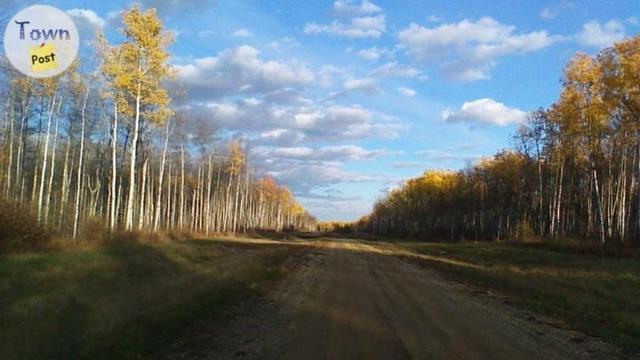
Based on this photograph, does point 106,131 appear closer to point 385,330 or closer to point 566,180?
point 385,330

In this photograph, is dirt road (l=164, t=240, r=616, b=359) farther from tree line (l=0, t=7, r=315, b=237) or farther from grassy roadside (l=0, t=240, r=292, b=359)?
tree line (l=0, t=7, r=315, b=237)

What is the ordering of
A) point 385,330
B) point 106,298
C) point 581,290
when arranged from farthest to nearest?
point 581,290, point 106,298, point 385,330

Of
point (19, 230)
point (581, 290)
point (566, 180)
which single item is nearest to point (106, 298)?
point (19, 230)

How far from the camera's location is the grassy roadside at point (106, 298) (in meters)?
8.40

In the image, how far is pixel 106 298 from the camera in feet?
40.0

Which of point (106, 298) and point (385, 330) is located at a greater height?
point (106, 298)

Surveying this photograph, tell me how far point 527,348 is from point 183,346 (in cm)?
580

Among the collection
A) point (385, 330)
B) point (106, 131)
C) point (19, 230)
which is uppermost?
point (106, 131)

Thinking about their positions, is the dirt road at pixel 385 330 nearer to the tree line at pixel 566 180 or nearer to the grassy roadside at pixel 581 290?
the grassy roadside at pixel 581 290

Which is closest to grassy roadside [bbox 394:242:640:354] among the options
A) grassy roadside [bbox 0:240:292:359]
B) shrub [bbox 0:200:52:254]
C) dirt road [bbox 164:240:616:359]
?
dirt road [bbox 164:240:616:359]

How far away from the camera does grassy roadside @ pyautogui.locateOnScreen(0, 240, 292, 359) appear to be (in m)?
8.40

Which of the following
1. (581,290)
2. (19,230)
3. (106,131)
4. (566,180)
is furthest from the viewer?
(566,180)

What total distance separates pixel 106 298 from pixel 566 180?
226 feet

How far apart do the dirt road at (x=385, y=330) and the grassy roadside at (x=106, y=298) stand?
3.28 feet
